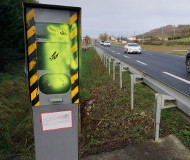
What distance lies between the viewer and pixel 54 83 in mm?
1979

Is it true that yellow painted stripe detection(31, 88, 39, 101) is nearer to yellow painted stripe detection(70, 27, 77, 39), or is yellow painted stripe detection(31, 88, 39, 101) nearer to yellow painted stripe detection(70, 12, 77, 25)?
→ yellow painted stripe detection(70, 27, 77, 39)

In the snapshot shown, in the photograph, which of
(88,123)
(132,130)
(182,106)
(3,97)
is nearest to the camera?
(182,106)

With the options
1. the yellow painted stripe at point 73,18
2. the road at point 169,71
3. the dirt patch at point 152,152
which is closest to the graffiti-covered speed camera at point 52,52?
the yellow painted stripe at point 73,18

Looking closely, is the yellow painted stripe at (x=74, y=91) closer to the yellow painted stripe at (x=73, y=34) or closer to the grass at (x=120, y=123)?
the yellow painted stripe at (x=73, y=34)

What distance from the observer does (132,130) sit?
140 inches

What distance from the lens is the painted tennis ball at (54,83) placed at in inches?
77.0

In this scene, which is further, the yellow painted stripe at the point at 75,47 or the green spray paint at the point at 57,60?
the yellow painted stripe at the point at 75,47

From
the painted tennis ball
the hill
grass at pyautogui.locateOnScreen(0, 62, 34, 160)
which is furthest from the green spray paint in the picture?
the hill

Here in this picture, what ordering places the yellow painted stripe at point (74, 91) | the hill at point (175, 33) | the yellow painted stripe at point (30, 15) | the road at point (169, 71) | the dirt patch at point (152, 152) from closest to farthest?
the yellow painted stripe at point (30, 15) → the yellow painted stripe at point (74, 91) → the dirt patch at point (152, 152) → the road at point (169, 71) → the hill at point (175, 33)

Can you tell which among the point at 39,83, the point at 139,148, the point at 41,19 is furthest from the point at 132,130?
the point at 41,19

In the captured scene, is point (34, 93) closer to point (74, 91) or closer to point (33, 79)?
point (33, 79)

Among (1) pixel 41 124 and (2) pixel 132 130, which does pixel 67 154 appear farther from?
(2) pixel 132 130

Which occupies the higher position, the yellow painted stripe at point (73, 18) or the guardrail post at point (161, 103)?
the yellow painted stripe at point (73, 18)

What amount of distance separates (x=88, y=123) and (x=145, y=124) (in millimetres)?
1424
